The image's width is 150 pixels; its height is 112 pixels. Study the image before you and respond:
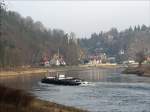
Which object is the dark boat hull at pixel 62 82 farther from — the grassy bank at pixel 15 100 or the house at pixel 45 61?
the house at pixel 45 61

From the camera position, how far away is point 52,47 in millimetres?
196625

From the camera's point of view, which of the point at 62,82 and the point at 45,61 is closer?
the point at 62,82

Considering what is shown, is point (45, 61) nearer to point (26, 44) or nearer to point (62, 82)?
point (26, 44)

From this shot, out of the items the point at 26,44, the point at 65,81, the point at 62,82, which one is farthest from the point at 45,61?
the point at 65,81

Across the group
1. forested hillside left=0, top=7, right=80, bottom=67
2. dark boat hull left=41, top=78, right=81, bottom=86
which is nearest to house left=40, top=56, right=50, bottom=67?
forested hillside left=0, top=7, right=80, bottom=67

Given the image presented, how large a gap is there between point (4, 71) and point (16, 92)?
100m

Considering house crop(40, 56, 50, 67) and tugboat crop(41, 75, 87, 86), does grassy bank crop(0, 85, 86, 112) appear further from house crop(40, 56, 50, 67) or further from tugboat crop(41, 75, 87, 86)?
house crop(40, 56, 50, 67)

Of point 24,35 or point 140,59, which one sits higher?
point 24,35

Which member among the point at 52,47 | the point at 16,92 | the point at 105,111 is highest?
the point at 52,47

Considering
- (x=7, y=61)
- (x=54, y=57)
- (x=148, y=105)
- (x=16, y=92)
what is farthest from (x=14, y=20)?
(x=16, y=92)

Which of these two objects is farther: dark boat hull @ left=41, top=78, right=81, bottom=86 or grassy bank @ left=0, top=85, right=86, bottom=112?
dark boat hull @ left=41, top=78, right=81, bottom=86

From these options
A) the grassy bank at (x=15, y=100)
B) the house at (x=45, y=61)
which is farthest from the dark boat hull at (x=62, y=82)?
the house at (x=45, y=61)

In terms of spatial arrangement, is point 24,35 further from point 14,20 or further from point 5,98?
point 5,98

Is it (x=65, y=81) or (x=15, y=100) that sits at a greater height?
(x=15, y=100)
